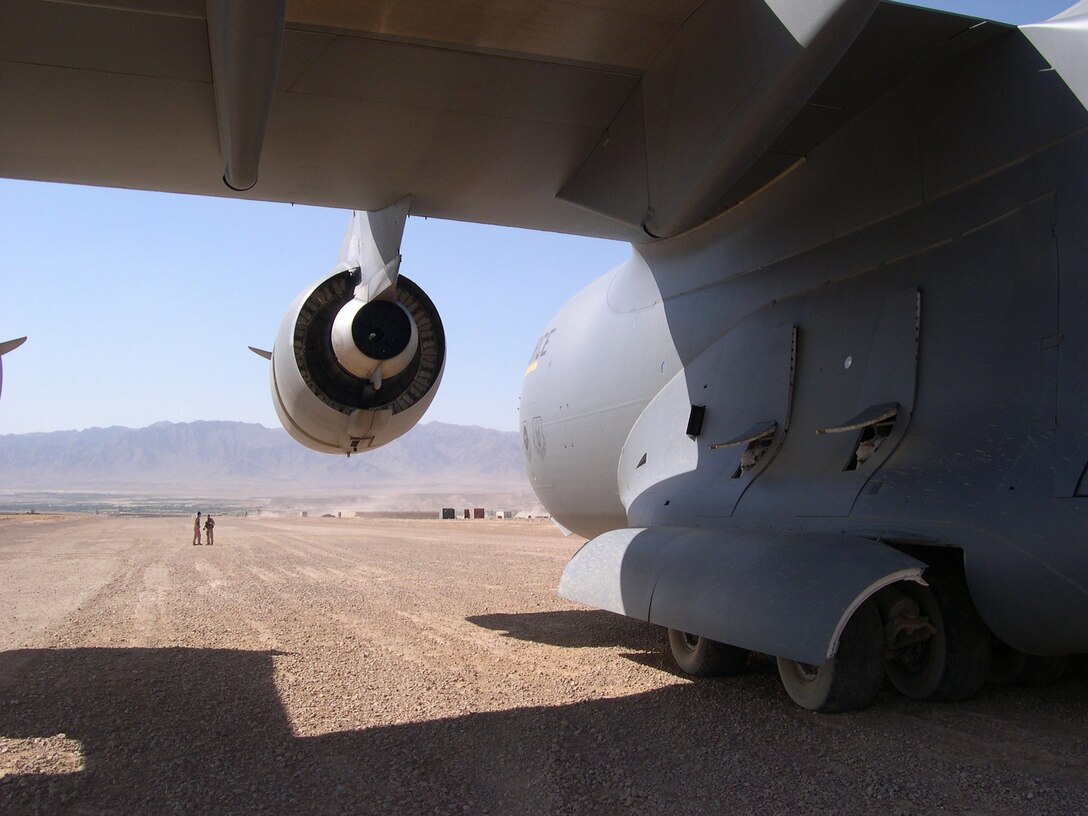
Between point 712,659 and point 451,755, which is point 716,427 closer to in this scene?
point 712,659

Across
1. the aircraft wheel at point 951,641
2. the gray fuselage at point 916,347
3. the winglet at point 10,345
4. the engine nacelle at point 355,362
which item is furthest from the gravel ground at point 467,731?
the winglet at point 10,345

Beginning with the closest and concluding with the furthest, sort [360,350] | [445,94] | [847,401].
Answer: [847,401], [445,94], [360,350]

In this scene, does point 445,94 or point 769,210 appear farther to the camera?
point 769,210

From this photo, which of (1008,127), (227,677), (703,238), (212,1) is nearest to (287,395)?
(227,677)

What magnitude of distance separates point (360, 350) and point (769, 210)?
3292mm

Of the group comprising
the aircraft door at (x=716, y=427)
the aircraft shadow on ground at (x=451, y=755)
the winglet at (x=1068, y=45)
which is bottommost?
the aircraft shadow on ground at (x=451, y=755)

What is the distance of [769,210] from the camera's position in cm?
630

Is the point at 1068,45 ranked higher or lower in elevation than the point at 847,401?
higher

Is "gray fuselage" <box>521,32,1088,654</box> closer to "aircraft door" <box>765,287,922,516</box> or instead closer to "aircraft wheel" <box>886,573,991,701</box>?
"aircraft door" <box>765,287,922,516</box>

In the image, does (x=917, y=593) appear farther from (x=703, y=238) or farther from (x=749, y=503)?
(x=703, y=238)

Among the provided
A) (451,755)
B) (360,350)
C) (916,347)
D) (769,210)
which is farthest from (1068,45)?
(360,350)

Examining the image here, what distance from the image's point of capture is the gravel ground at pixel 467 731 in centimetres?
379

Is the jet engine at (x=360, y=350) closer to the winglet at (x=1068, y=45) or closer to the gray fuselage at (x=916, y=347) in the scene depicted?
the gray fuselage at (x=916, y=347)

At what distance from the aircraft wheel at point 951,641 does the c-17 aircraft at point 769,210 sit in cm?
1
